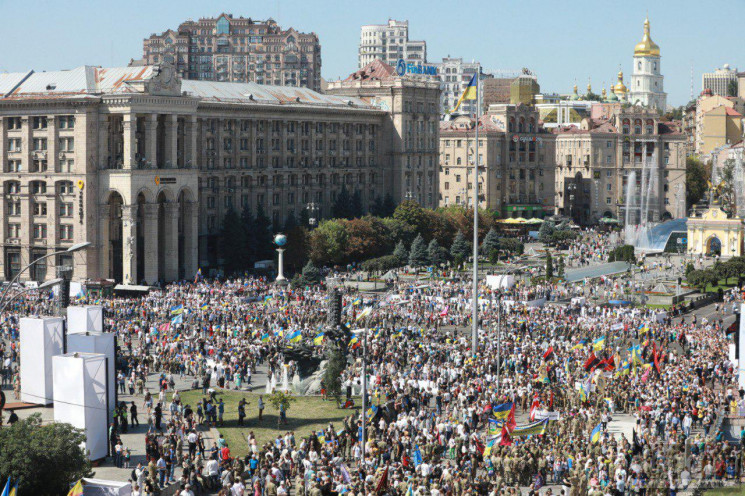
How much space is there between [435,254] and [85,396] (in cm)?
6444

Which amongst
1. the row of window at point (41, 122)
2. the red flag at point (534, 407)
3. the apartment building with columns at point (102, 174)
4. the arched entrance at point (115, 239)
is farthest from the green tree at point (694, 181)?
the red flag at point (534, 407)

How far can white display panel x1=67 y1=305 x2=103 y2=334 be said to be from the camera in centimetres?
5278

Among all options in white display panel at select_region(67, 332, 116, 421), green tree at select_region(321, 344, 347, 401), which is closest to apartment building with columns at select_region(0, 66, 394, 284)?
green tree at select_region(321, 344, 347, 401)

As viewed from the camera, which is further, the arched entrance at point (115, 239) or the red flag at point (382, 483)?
the arched entrance at point (115, 239)

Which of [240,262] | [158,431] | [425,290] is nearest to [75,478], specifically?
[158,431]

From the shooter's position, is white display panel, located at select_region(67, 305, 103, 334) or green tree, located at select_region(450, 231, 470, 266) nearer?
white display panel, located at select_region(67, 305, 103, 334)

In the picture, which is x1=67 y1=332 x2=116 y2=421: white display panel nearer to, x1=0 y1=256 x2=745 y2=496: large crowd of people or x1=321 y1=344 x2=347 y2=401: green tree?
x1=0 y1=256 x2=745 y2=496: large crowd of people

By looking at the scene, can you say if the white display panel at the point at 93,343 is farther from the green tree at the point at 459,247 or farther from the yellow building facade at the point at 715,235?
the yellow building facade at the point at 715,235

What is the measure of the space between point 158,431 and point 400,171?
3471 inches

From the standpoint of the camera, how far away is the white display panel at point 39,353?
4978cm

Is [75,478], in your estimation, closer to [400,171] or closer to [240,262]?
[240,262]

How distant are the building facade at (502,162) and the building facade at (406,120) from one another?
43.4ft

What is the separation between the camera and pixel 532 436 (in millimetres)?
42531

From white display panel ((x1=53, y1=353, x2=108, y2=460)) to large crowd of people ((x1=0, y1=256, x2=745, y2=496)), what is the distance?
2.48 ft
